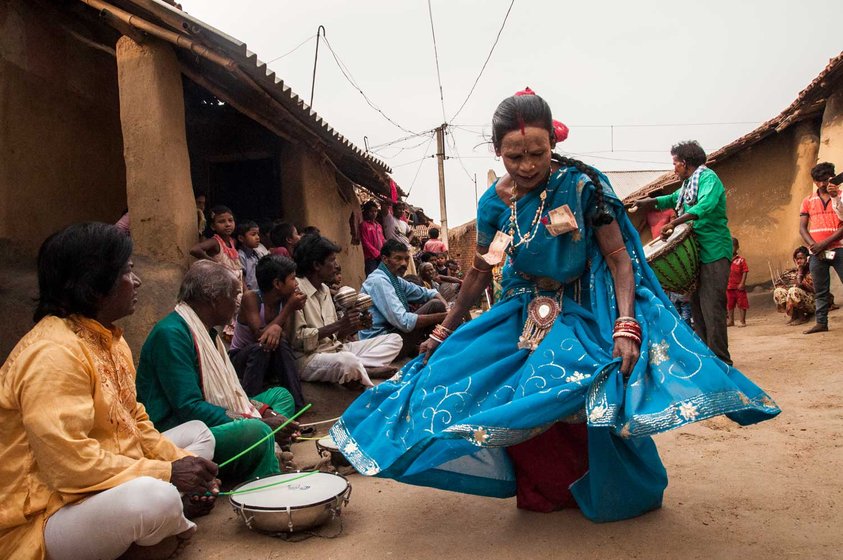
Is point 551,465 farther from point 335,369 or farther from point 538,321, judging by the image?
point 335,369

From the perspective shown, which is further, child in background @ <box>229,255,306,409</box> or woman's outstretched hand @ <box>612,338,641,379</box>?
child in background @ <box>229,255,306,409</box>

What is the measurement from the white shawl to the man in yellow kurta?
3.03 ft

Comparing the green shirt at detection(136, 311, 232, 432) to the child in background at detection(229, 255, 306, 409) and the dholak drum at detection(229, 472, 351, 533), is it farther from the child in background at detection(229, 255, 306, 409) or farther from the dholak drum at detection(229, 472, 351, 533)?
the child in background at detection(229, 255, 306, 409)

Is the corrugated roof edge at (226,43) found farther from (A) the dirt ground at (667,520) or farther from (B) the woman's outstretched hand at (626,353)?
(B) the woman's outstretched hand at (626,353)

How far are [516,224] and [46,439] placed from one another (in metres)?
1.89

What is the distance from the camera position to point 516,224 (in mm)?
2805

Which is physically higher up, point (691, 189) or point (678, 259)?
point (691, 189)

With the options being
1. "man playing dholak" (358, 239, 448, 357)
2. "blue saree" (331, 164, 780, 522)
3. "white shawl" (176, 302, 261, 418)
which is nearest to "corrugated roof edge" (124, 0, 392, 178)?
"man playing dholak" (358, 239, 448, 357)

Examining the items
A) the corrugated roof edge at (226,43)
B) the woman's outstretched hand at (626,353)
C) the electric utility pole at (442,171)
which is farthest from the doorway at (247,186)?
the electric utility pole at (442,171)

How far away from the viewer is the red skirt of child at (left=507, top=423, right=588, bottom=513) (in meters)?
2.74

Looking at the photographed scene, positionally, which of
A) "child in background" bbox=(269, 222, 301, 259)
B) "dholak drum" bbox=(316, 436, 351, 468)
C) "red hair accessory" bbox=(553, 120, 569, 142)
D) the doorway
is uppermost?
the doorway

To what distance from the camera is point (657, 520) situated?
267 centimetres

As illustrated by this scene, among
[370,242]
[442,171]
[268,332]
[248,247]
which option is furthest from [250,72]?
[442,171]

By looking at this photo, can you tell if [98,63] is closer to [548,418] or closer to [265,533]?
[265,533]
